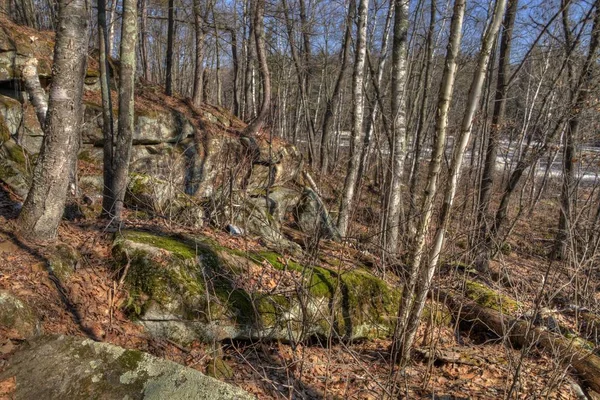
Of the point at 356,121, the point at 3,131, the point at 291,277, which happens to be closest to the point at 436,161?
the point at 291,277

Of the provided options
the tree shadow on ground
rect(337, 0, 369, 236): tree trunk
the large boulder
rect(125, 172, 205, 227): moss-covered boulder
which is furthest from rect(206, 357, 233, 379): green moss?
rect(337, 0, 369, 236): tree trunk

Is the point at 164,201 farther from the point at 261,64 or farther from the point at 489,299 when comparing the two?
the point at 261,64

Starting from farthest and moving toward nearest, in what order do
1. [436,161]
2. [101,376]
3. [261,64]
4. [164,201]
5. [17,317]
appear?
[261,64] < [164,201] < [436,161] < [17,317] < [101,376]

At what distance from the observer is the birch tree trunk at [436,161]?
3543 millimetres

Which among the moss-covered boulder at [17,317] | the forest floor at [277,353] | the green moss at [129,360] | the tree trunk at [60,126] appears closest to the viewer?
the green moss at [129,360]

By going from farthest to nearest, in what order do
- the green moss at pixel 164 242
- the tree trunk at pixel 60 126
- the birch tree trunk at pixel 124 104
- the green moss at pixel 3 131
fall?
the green moss at pixel 3 131 → the birch tree trunk at pixel 124 104 → the green moss at pixel 164 242 → the tree trunk at pixel 60 126

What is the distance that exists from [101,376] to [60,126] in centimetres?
265

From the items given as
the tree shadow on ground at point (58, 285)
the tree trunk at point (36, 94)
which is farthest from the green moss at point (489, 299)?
the tree trunk at point (36, 94)

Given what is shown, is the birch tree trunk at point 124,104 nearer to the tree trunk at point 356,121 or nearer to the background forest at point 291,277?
the background forest at point 291,277

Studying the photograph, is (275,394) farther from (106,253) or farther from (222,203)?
(222,203)

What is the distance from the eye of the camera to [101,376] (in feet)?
7.92

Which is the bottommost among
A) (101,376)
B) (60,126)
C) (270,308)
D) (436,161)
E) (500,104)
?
(270,308)

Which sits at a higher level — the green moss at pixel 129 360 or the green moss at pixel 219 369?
the green moss at pixel 129 360

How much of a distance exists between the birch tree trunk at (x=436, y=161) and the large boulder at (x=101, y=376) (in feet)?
6.17
